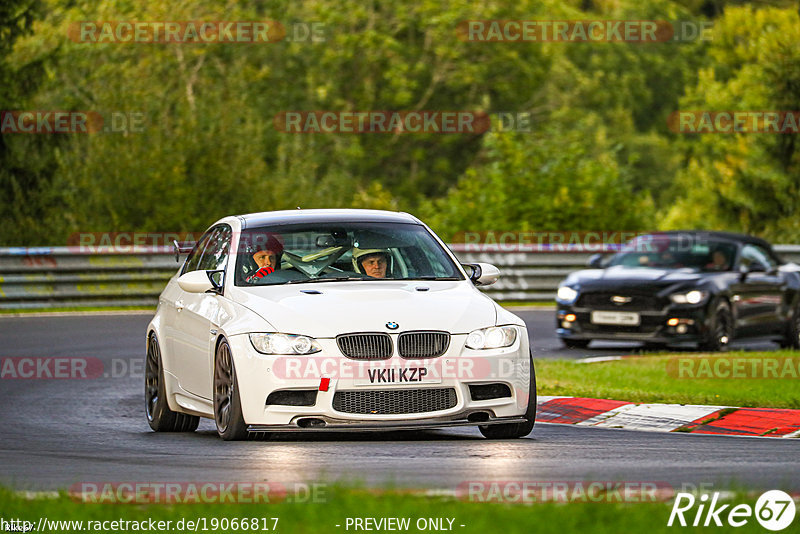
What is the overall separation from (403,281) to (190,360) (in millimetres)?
1580

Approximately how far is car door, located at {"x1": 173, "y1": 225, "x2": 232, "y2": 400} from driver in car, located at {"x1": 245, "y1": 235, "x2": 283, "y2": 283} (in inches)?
11.7

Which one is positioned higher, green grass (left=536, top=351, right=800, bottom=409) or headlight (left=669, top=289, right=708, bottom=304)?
green grass (left=536, top=351, right=800, bottom=409)

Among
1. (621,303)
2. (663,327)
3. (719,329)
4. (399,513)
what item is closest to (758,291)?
(719,329)

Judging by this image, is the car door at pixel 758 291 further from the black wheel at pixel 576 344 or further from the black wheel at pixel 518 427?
the black wheel at pixel 518 427

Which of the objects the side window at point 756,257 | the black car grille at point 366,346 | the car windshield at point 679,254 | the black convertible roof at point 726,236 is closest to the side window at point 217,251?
the black car grille at point 366,346

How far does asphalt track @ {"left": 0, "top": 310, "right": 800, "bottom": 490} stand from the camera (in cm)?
865

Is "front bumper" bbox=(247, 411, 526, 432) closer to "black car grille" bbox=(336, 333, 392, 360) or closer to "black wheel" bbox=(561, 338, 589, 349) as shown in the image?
"black car grille" bbox=(336, 333, 392, 360)

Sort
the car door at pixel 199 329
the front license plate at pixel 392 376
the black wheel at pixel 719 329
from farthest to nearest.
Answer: the black wheel at pixel 719 329, the car door at pixel 199 329, the front license plate at pixel 392 376

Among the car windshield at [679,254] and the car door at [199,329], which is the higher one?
the car door at [199,329]

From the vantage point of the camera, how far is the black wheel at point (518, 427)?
35.1 feet

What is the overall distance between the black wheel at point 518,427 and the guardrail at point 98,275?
47.4ft

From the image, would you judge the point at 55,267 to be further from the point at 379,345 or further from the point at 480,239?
the point at 379,345

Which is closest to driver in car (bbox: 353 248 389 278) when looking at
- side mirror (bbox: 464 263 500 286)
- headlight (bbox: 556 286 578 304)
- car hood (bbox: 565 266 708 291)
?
side mirror (bbox: 464 263 500 286)

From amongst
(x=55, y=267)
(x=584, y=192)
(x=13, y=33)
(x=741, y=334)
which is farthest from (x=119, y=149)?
(x=741, y=334)
